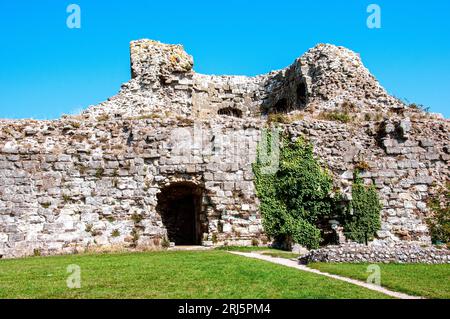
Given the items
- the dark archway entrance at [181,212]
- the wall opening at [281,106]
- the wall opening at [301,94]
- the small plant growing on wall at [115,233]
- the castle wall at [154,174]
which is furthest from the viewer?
the wall opening at [281,106]

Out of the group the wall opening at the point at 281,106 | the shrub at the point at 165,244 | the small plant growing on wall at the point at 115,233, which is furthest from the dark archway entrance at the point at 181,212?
the wall opening at the point at 281,106

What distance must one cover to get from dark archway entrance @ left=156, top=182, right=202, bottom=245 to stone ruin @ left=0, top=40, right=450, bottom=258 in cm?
4

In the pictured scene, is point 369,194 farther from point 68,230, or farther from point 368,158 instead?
point 68,230

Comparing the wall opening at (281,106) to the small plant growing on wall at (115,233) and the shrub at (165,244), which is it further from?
the small plant growing on wall at (115,233)

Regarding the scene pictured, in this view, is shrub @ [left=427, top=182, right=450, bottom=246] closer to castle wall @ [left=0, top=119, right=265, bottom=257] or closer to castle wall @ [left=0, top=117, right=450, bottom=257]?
castle wall @ [left=0, top=117, right=450, bottom=257]

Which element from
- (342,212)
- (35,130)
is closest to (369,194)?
(342,212)

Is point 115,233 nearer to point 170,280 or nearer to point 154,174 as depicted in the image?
point 154,174

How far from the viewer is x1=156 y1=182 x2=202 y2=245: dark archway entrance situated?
59.3ft

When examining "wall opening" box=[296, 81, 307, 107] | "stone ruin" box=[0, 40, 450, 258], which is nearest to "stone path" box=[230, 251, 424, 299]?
"stone ruin" box=[0, 40, 450, 258]

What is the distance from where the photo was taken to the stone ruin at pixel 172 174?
16359 millimetres

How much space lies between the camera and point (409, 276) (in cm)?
1081

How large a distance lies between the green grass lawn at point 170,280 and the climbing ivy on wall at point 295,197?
3945 mm
